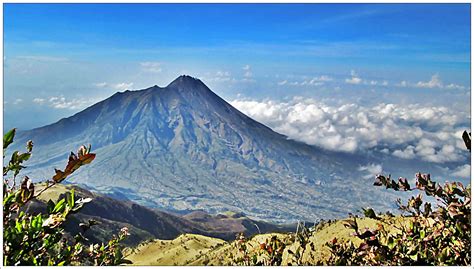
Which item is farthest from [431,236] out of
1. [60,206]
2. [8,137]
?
[8,137]

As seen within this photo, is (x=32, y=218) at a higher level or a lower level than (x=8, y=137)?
lower

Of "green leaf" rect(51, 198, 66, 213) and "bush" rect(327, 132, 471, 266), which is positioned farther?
"bush" rect(327, 132, 471, 266)

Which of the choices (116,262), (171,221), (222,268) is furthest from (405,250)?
(171,221)

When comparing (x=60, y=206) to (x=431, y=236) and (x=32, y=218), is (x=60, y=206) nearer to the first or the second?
(x=32, y=218)

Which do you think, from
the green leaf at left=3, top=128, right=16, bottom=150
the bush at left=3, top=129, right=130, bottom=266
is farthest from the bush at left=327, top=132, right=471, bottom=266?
the green leaf at left=3, top=128, right=16, bottom=150

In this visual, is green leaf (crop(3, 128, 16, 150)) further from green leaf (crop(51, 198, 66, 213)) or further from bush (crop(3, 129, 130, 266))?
green leaf (crop(51, 198, 66, 213))

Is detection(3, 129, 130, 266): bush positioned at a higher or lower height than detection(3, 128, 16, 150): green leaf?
lower

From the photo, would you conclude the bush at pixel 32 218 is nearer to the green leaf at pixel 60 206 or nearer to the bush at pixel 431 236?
the green leaf at pixel 60 206

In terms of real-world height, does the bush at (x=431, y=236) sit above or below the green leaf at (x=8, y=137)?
below

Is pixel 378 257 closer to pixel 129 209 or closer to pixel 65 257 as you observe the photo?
pixel 65 257

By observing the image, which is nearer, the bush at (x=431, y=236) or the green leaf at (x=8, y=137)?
the green leaf at (x=8, y=137)

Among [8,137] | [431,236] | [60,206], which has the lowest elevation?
[431,236]

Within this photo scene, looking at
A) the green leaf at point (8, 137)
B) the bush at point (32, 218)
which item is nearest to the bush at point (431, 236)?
the bush at point (32, 218)
